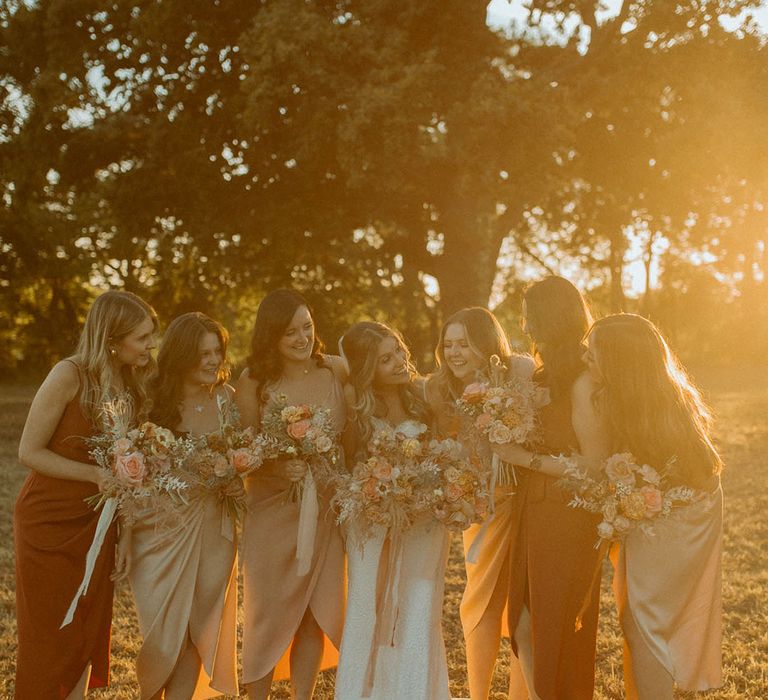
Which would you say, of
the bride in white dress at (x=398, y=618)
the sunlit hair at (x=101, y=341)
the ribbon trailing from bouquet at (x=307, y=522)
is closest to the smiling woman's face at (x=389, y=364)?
the bride in white dress at (x=398, y=618)

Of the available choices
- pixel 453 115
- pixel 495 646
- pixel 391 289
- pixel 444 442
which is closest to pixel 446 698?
pixel 495 646

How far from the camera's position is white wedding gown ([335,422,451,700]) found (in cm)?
464

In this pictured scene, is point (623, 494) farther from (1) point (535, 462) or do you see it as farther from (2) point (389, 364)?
(2) point (389, 364)

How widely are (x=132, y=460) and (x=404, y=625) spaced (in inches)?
69.7

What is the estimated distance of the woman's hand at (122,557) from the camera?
4574mm

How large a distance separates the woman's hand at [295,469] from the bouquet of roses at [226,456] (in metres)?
0.23

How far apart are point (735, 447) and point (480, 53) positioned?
948 cm

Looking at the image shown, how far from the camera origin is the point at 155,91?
726 inches

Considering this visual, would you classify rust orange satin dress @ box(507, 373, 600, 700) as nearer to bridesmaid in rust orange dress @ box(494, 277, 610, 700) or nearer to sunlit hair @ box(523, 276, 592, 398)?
bridesmaid in rust orange dress @ box(494, 277, 610, 700)

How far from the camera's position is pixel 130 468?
4.15 m

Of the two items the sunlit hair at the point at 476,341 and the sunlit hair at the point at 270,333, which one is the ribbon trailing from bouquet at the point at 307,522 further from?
the sunlit hair at the point at 476,341

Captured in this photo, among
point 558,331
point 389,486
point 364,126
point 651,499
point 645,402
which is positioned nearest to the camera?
point 651,499

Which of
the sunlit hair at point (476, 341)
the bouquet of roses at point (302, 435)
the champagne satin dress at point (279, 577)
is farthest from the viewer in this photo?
the sunlit hair at point (476, 341)

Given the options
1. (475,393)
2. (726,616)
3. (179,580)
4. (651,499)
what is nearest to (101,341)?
(179,580)
